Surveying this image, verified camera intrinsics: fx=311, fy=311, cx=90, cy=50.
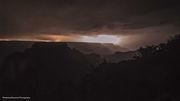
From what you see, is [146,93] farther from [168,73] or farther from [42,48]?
[42,48]

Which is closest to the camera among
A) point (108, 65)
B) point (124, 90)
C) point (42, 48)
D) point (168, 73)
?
point (168, 73)

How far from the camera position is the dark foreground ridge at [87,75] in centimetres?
2208

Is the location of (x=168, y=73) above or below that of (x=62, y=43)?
below

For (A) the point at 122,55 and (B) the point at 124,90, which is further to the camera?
(A) the point at 122,55

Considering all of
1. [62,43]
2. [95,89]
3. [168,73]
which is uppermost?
[62,43]

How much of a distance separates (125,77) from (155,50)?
444 cm

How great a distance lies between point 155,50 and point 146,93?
6.63 meters

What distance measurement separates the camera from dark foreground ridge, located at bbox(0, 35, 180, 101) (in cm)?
2208

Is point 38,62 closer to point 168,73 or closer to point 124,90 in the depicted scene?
point 124,90

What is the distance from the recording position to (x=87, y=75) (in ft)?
98.7

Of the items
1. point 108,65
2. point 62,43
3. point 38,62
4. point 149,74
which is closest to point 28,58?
point 38,62

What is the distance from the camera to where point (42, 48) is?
44.9m

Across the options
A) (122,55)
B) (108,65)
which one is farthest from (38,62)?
(108,65)

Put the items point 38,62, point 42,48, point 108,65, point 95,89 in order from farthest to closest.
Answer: point 42,48 → point 38,62 → point 108,65 → point 95,89
